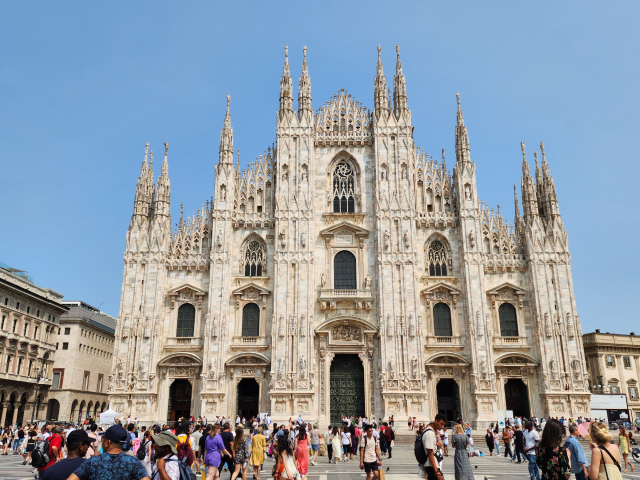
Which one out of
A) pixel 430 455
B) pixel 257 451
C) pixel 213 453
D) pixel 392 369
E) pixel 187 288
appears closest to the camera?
pixel 430 455

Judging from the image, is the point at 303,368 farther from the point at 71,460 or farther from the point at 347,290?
the point at 71,460

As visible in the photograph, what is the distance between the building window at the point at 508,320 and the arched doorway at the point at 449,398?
4.88 meters

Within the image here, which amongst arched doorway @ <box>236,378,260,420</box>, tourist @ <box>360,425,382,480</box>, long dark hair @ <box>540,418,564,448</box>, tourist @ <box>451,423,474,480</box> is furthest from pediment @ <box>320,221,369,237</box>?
long dark hair @ <box>540,418,564,448</box>

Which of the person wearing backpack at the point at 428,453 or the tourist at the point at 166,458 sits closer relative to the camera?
the tourist at the point at 166,458

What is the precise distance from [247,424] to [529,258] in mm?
21364

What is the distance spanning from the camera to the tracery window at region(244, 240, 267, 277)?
38.6 metres

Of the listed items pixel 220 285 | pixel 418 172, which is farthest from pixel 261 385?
pixel 418 172

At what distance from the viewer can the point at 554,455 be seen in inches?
310

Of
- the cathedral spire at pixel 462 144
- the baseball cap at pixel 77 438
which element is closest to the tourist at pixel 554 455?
the baseball cap at pixel 77 438

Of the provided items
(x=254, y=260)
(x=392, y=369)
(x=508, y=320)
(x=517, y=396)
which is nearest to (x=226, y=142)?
(x=254, y=260)

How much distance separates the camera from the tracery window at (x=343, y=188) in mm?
39969

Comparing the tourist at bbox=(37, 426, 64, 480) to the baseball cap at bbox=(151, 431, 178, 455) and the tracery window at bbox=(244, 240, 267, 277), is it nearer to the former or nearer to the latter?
the baseball cap at bbox=(151, 431, 178, 455)

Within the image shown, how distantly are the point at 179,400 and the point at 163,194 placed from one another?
14.1 m

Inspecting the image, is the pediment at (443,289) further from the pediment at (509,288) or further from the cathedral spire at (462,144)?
the cathedral spire at (462,144)
